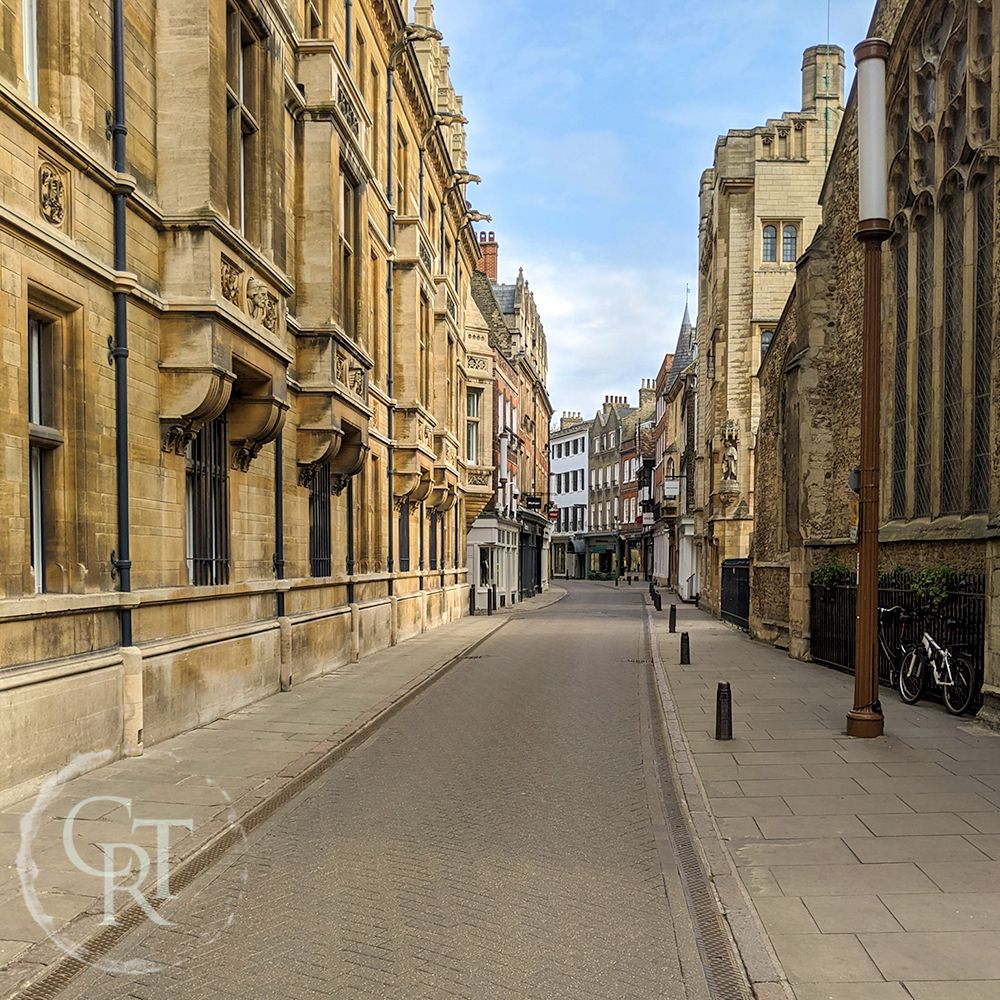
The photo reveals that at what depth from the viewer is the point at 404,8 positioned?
23.7 metres

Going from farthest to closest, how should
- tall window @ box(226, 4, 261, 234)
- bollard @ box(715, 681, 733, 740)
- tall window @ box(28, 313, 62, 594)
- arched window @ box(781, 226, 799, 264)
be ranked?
arched window @ box(781, 226, 799, 264) → tall window @ box(226, 4, 261, 234) → bollard @ box(715, 681, 733, 740) → tall window @ box(28, 313, 62, 594)

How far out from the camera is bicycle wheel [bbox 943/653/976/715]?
11.8 meters

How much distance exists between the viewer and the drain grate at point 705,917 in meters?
4.73

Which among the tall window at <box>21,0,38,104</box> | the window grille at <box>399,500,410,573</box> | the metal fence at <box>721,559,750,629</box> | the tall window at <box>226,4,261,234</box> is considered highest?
the tall window at <box>226,4,261,234</box>

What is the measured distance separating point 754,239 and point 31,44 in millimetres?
28678

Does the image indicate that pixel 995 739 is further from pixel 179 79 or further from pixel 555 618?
pixel 555 618

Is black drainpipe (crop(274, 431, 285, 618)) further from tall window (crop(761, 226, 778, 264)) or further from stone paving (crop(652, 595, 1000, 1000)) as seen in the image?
tall window (crop(761, 226, 778, 264))

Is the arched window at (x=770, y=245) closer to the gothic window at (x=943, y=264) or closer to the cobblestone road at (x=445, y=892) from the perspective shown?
the gothic window at (x=943, y=264)

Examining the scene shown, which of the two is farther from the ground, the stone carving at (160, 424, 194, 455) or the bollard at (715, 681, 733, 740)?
the stone carving at (160, 424, 194, 455)

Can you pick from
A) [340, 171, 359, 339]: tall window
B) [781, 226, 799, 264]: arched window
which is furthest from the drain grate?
[781, 226, 799, 264]: arched window

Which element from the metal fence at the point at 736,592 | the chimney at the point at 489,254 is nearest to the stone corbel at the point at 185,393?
the metal fence at the point at 736,592

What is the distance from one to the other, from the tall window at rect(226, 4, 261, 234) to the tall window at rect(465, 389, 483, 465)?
78.6ft

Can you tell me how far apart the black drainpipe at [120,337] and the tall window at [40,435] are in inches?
33.2

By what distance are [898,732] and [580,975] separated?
7.45m
